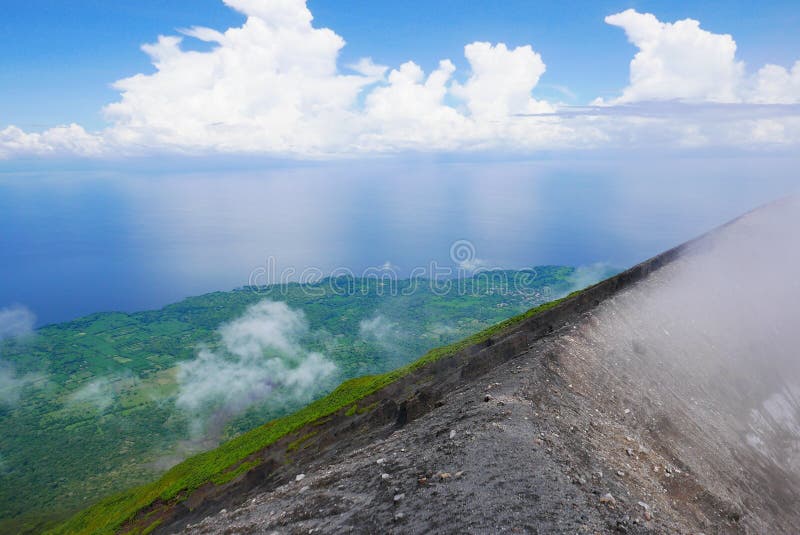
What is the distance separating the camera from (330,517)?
19.8m

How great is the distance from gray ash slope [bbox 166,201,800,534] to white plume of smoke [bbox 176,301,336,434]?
338ft

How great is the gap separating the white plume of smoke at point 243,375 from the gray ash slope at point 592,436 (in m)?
103

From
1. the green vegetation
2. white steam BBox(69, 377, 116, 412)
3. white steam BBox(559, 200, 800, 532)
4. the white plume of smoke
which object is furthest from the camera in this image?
white steam BBox(69, 377, 116, 412)

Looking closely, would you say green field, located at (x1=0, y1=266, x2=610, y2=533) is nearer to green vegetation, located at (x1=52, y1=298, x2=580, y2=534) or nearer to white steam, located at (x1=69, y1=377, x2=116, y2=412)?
white steam, located at (x1=69, y1=377, x2=116, y2=412)

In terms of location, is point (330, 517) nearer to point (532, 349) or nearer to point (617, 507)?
point (617, 507)

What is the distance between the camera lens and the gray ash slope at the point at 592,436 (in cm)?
1689

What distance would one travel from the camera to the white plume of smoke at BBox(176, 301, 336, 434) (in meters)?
146

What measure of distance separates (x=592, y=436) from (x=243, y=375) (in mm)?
163437

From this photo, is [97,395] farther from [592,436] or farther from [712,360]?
[712,360]

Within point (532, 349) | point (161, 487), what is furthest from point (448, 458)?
point (161, 487)

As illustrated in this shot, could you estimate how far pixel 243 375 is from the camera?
166 m

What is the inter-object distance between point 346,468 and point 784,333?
52.7 meters

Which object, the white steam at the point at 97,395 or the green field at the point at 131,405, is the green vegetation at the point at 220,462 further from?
the white steam at the point at 97,395

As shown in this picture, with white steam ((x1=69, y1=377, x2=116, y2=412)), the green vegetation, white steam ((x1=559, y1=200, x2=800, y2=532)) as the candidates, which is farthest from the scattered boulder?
white steam ((x1=69, y1=377, x2=116, y2=412))
